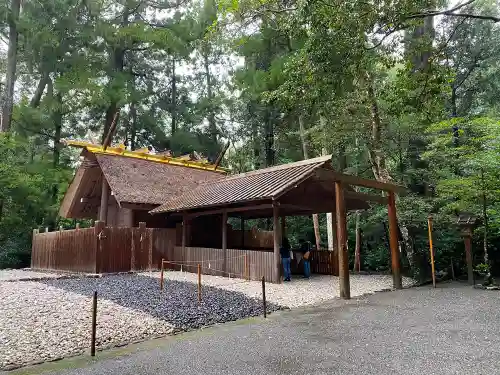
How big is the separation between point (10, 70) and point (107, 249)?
14.7m

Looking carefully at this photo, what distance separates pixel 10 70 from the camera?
67.4ft

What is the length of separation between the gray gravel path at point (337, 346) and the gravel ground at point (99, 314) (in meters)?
0.58

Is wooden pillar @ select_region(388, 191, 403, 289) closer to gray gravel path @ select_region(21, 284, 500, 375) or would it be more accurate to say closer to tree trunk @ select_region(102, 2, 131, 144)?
gray gravel path @ select_region(21, 284, 500, 375)

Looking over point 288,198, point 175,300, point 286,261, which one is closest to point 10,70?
point 288,198

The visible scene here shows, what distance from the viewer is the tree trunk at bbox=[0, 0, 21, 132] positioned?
65.6ft

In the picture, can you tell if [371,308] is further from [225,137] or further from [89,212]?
[225,137]

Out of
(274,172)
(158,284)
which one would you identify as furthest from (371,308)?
Answer: (274,172)

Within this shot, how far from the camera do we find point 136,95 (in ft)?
78.3

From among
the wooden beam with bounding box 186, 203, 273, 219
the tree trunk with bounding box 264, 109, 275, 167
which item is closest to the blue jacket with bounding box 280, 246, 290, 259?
the wooden beam with bounding box 186, 203, 273, 219

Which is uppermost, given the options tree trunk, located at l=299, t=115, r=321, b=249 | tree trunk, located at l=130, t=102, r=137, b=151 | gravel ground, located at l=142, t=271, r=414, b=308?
tree trunk, located at l=130, t=102, r=137, b=151

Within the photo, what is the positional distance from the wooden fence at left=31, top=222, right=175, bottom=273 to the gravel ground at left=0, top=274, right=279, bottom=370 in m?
2.42

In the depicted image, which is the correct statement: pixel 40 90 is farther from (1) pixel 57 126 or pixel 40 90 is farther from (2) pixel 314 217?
(2) pixel 314 217

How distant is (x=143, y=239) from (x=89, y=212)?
7.42 m

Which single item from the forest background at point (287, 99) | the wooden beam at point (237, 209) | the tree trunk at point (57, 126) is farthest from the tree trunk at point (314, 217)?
the tree trunk at point (57, 126)
